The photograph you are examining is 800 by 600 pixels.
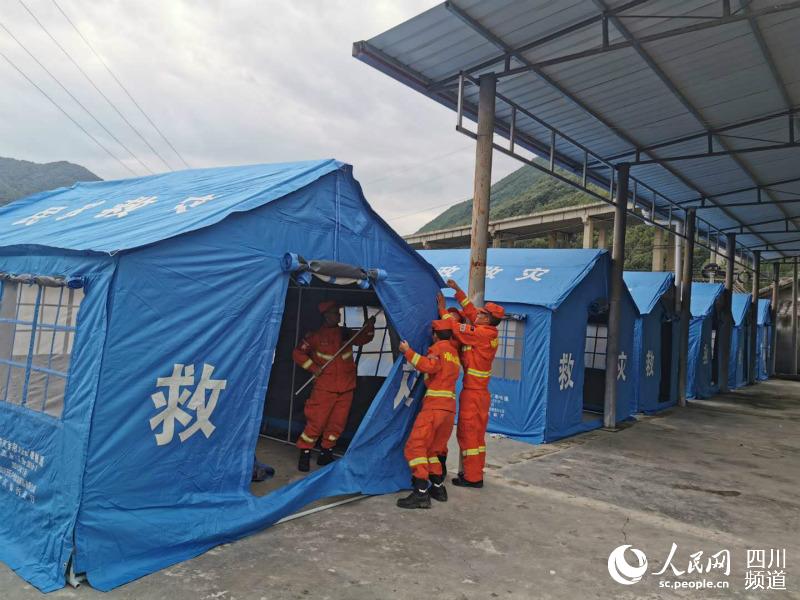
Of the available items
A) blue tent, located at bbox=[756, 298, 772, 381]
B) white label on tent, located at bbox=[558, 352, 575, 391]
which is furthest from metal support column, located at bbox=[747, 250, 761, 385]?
white label on tent, located at bbox=[558, 352, 575, 391]

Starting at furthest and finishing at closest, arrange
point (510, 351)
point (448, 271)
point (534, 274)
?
point (448, 271), point (534, 274), point (510, 351)

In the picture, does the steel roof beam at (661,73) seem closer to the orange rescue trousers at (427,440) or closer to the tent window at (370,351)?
the tent window at (370,351)

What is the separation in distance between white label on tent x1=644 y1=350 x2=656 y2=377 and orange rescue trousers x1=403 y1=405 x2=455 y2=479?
7.25 m

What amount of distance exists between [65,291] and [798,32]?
7.18 metres

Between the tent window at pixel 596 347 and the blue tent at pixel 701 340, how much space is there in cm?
441

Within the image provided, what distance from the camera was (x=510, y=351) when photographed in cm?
803

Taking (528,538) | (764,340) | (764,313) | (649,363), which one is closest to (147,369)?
(528,538)

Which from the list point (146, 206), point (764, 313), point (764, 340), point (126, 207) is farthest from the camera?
point (764, 340)

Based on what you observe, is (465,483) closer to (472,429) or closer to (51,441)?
(472,429)

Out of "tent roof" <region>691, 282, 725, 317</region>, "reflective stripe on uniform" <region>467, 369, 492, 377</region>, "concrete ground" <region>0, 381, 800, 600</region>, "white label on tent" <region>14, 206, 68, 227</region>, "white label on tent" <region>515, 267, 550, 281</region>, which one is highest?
"tent roof" <region>691, 282, 725, 317</region>

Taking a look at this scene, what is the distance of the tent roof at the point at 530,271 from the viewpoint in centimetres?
797

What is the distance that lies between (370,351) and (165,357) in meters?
3.06

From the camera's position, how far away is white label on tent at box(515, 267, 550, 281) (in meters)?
8.48

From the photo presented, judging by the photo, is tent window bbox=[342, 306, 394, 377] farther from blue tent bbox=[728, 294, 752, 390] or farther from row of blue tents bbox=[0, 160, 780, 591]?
blue tent bbox=[728, 294, 752, 390]
